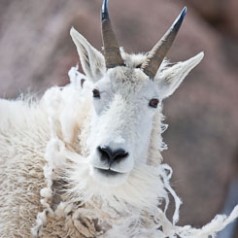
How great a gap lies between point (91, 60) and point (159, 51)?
22 cm

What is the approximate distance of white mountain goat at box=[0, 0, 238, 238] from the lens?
6.13 ft

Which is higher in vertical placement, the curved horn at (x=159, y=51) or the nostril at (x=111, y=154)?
the curved horn at (x=159, y=51)

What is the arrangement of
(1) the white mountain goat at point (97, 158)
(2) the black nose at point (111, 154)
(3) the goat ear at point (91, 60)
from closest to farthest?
(2) the black nose at point (111, 154) → (1) the white mountain goat at point (97, 158) → (3) the goat ear at point (91, 60)

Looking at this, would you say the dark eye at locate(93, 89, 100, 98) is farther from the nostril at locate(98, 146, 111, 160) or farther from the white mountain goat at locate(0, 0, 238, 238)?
the nostril at locate(98, 146, 111, 160)

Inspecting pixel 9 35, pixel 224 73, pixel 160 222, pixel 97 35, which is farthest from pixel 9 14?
pixel 160 222

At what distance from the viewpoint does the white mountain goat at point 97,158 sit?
73.5 inches

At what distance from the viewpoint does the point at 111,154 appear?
1752mm

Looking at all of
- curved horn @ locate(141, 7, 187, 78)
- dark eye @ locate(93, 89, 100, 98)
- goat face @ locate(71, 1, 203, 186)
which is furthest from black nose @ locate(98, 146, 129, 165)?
curved horn @ locate(141, 7, 187, 78)

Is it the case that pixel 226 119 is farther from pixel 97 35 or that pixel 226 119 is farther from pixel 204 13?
pixel 204 13

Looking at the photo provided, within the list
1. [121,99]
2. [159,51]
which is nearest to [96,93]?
[121,99]

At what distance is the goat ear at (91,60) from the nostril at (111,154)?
350 millimetres

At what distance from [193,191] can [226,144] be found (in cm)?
30

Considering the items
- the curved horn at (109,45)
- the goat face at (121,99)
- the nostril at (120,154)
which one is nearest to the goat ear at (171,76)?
the goat face at (121,99)

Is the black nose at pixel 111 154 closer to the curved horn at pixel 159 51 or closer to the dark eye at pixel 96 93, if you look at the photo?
the dark eye at pixel 96 93
